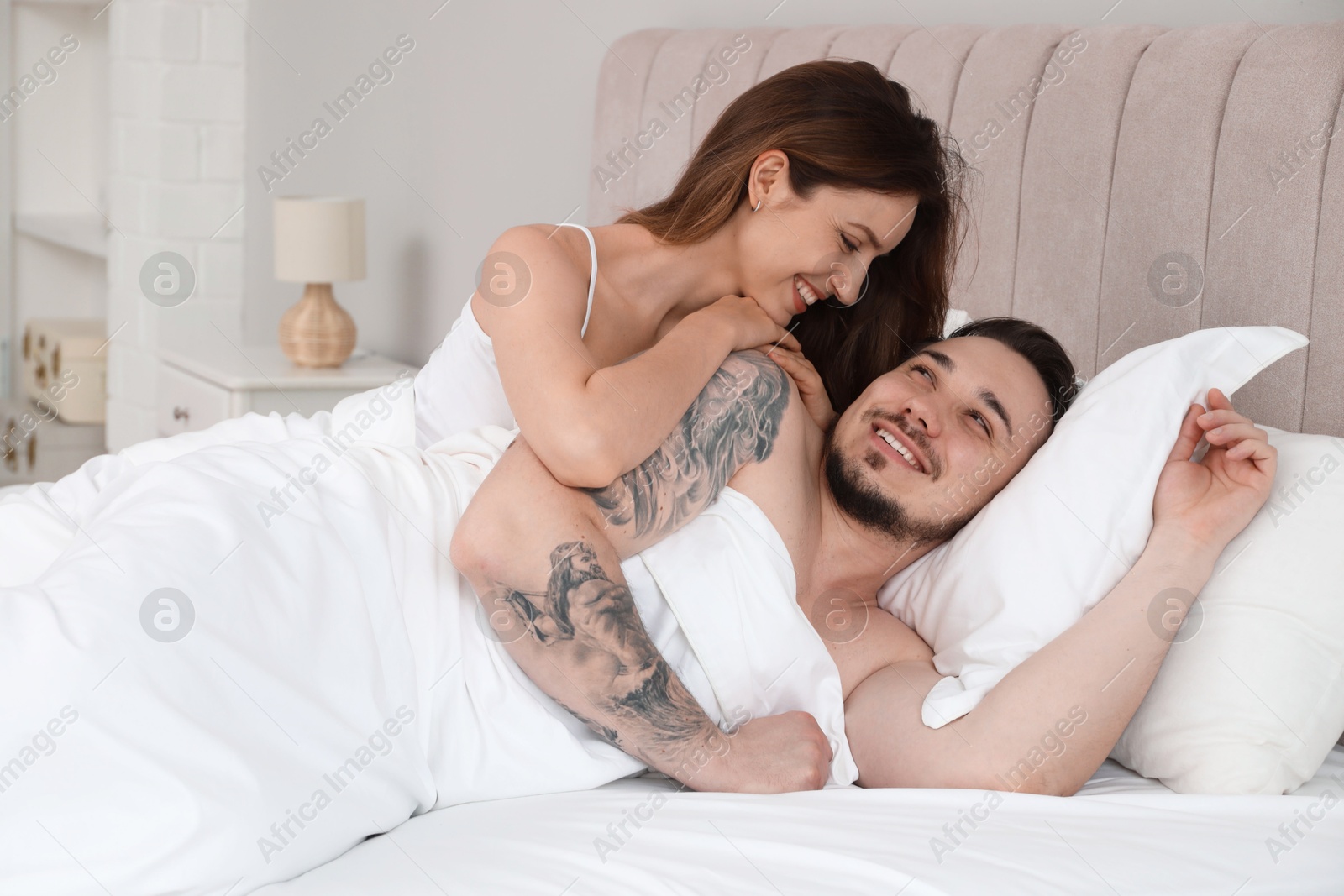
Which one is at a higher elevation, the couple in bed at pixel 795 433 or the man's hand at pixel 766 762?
the couple in bed at pixel 795 433

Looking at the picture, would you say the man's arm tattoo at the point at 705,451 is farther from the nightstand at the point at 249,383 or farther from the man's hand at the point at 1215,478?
the nightstand at the point at 249,383

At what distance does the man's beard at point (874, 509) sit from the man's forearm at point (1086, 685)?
0.23 meters

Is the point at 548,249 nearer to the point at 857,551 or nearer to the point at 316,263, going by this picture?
the point at 857,551

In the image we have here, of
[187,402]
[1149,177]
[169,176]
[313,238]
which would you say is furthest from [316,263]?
[1149,177]

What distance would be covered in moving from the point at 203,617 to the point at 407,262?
8.46 ft

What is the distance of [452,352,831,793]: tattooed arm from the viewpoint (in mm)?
1170

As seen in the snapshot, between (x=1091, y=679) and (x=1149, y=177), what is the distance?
2.40 ft

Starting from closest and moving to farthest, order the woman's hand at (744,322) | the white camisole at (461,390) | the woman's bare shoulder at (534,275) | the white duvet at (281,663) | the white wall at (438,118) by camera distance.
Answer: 1. the white duvet at (281,663)
2. the woman's bare shoulder at (534,275)
3. the woman's hand at (744,322)
4. the white camisole at (461,390)
5. the white wall at (438,118)

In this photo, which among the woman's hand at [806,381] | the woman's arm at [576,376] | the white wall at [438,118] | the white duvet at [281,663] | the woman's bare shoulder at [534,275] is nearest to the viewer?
the white duvet at [281,663]

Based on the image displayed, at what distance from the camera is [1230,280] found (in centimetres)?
148

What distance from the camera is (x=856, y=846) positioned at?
1.00 meters

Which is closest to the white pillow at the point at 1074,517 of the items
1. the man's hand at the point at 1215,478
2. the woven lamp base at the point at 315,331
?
the man's hand at the point at 1215,478

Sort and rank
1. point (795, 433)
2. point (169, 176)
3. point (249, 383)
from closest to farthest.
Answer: point (795, 433)
point (249, 383)
point (169, 176)

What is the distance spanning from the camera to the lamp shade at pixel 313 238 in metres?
3.10
